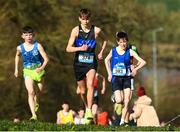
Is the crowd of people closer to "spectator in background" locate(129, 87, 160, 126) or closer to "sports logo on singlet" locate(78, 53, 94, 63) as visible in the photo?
"sports logo on singlet" locate(78, 53, 94, 63)

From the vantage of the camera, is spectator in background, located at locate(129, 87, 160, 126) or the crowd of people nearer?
the crowd of people

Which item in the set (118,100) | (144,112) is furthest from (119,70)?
(144,112)

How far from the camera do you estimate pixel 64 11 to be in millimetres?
39594

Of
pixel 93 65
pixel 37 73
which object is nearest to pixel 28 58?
pixel 37 73

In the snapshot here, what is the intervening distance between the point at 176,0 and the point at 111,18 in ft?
189

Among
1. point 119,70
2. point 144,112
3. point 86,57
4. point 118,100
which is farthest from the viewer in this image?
point 144,112

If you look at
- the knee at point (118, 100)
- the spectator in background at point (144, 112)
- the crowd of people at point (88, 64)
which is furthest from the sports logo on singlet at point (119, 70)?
the spectator in background at point (144, 112)

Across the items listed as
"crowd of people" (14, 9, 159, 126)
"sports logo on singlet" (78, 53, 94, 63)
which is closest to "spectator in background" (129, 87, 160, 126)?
"crowd of people" (14, 9, 159, 126)

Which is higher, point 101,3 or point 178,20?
point 178,20

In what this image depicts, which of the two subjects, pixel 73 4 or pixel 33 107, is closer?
pixel 33 107

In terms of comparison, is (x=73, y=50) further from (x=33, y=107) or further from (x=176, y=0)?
(x=176, y=0)

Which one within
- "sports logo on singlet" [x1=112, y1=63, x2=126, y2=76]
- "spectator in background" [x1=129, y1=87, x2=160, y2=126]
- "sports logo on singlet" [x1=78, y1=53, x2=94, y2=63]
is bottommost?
"spectator in background" [x1=129, y1=87, x2=160, y2=126]

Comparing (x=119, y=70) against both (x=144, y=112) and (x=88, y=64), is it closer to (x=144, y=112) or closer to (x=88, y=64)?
(x=88, y=64)

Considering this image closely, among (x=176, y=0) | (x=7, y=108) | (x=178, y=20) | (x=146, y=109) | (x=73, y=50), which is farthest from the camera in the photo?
(x=176, y=0)
